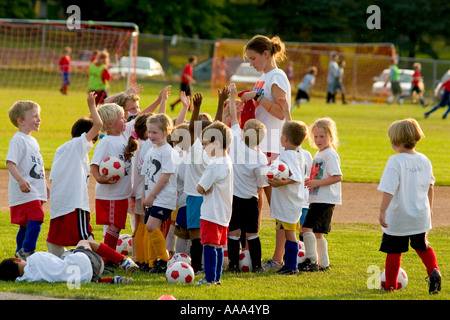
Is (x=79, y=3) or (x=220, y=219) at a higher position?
(x=79, y=3)

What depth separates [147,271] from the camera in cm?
704

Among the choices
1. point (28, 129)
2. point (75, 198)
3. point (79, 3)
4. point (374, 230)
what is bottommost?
point (374, 230)

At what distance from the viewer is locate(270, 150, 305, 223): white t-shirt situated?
6.97 meters

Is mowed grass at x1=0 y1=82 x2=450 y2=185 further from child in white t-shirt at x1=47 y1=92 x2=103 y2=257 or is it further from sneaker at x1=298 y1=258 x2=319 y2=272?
child in white t-shirt at x1=47 y1=92 x2=103 y2=257

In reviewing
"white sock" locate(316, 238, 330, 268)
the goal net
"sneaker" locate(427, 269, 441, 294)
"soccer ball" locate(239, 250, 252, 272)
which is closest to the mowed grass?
the goal net

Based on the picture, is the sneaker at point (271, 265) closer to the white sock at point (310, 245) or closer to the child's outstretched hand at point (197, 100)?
the white sock at point (310, 245)

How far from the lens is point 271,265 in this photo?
728cm

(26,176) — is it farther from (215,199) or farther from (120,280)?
(215,199)

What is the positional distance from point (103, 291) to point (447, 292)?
112 inches

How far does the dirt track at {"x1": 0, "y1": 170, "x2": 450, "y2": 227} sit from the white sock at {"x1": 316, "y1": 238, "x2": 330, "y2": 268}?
9.11ft

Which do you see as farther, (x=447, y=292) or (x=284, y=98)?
(x=284, y=98)

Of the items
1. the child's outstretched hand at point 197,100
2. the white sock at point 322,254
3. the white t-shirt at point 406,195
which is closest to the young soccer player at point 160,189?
the child's outstretched hand at point 197,100

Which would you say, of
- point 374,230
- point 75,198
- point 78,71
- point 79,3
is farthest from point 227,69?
point 75,198

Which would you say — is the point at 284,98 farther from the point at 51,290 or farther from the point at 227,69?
the point at 227,69
